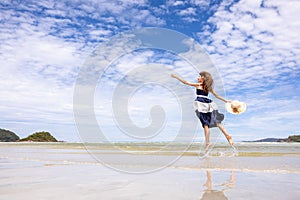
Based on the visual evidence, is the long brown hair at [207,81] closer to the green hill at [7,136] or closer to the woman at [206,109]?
the woman at [206,109]

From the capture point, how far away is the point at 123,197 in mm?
3834

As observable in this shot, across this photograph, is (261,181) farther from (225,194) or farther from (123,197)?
(123,197)

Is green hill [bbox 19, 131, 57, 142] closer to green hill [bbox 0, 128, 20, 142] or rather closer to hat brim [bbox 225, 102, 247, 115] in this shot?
green hill [bbox 0, 128, 20, 142]

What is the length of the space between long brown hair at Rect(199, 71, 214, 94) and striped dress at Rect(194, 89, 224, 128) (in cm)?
17

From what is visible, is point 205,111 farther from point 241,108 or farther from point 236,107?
point 241,108

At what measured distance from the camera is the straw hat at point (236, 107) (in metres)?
9.83

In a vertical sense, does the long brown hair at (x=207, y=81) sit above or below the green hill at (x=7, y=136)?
below

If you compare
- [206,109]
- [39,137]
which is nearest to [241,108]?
[206,109]

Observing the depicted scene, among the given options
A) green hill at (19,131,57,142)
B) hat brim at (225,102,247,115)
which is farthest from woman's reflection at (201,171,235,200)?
green hill at (19,131,57,142)

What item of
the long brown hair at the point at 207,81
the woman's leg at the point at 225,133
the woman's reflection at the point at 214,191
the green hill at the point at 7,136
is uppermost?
the green hill at the point at 7,136

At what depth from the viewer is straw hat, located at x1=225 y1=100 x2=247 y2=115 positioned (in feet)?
32.2

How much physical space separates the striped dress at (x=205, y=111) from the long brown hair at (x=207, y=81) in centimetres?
17

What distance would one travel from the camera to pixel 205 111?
9.47 m

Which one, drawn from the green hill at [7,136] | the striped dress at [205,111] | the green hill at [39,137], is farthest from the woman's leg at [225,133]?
the green hill at [7,136]
